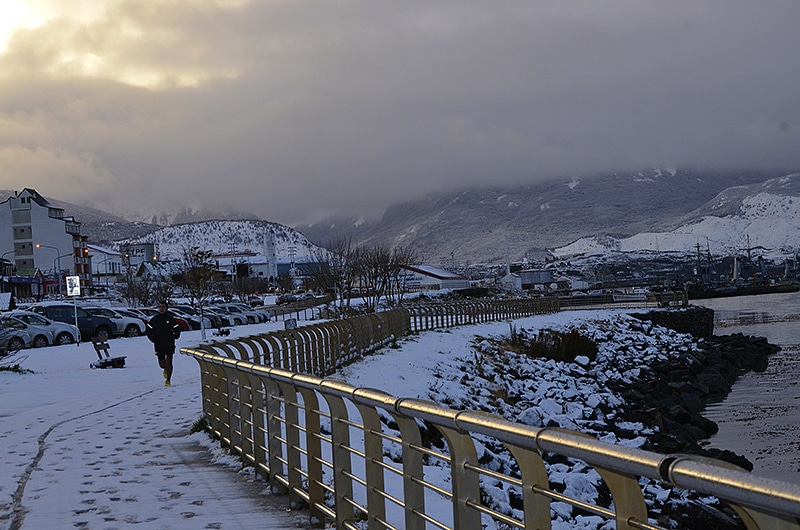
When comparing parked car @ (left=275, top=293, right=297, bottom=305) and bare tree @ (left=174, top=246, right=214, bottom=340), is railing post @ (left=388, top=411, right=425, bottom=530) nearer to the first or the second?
bare tree @ (left=174, top=246, right=214, bottom=340)

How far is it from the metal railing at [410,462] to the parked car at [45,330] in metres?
25.8

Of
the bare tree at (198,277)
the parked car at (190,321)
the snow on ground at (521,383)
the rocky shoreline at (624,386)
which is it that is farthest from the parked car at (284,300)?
the snow on ground at (521,383)

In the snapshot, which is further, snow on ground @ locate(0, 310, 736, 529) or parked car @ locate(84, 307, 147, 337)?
parked car @ locate(84, 307, 147, 337)

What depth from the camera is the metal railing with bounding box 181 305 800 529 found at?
8.74 ft

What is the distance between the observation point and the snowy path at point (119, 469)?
795 cm

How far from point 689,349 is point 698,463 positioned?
46.9 meters

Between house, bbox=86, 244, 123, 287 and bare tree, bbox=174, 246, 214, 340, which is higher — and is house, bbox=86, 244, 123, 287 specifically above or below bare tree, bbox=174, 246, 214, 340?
above

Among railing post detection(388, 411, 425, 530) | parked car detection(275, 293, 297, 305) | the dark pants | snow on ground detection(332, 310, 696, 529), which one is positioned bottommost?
snow on ground detection(332, 310, 696, 529)

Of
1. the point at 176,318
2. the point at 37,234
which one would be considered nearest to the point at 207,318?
the point at 176,318

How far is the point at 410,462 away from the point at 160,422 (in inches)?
381

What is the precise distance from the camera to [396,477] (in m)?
10.2

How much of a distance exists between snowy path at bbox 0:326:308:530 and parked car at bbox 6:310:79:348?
64.0 ft

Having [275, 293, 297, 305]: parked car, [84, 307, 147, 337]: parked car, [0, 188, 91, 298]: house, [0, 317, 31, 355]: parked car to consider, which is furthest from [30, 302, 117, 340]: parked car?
[0, 188, 91, 298]: house

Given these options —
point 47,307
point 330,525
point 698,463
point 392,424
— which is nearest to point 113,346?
point 47,307
